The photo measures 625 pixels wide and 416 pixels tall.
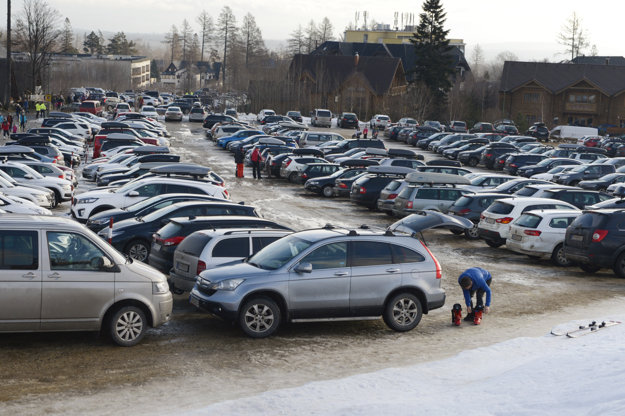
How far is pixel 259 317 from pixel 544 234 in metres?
10.7

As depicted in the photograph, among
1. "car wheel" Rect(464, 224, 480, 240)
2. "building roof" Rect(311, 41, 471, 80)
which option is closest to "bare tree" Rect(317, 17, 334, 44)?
"building roof" Rect(311, 41, 471, 80)

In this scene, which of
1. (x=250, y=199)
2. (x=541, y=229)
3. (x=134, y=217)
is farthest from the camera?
(x=250, y=199)

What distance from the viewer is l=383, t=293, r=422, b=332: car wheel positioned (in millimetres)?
12961

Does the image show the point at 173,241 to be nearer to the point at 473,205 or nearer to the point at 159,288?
the point at 159,288

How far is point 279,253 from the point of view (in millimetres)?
12922

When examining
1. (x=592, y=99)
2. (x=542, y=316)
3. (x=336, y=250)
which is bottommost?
(x=542, y=316)

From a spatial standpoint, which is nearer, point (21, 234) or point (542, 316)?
point (21, 234)

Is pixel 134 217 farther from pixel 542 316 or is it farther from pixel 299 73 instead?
pixel 299 73

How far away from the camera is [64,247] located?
437 inches

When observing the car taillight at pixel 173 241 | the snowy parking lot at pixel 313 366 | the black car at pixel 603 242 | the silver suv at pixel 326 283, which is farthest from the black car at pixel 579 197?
the car taillight at pixel 173 241

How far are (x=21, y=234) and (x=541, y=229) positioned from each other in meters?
13.7

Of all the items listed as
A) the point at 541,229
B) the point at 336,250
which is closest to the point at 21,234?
the point at 336,250

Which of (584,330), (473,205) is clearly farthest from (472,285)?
(473,205)

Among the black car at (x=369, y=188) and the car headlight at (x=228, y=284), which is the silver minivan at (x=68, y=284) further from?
the black car at (x=369, y=188)
